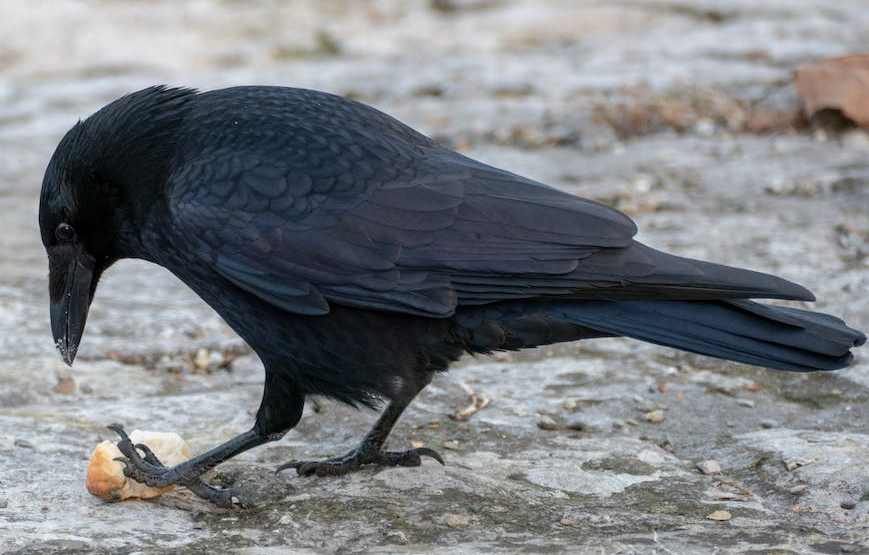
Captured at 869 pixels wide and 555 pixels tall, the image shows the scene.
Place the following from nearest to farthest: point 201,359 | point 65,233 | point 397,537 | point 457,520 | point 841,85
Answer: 1. point 397,537
2. point 457,520
3. point 65,233
4. point 201,359
5. point 841,85

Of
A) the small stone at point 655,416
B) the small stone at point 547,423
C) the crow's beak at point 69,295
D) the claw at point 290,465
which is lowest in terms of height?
the claw at point 290,465

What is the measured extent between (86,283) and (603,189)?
303 centimetres

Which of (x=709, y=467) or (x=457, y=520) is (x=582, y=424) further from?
(x=457, y=520)

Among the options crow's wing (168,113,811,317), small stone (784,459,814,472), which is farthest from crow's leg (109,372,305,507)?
small stone (784,459,814,472)

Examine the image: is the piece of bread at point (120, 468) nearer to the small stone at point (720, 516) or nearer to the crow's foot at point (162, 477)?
the crow's foot at point (162, 477)

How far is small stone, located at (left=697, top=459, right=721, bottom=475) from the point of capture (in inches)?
145

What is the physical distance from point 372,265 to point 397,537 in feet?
2.62

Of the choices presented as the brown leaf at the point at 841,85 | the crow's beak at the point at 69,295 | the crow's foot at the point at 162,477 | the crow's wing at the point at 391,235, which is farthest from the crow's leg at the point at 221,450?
the brown leaf at the point at 841,85

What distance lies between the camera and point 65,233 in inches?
157

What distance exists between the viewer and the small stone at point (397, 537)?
319cm

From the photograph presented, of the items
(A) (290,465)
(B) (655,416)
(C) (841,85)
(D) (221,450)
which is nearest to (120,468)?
(D) (221,450)

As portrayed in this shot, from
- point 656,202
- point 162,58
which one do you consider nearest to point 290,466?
point 656,202

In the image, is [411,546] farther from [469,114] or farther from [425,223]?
[469,114]

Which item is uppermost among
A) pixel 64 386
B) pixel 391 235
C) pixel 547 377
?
pixel 391 235
